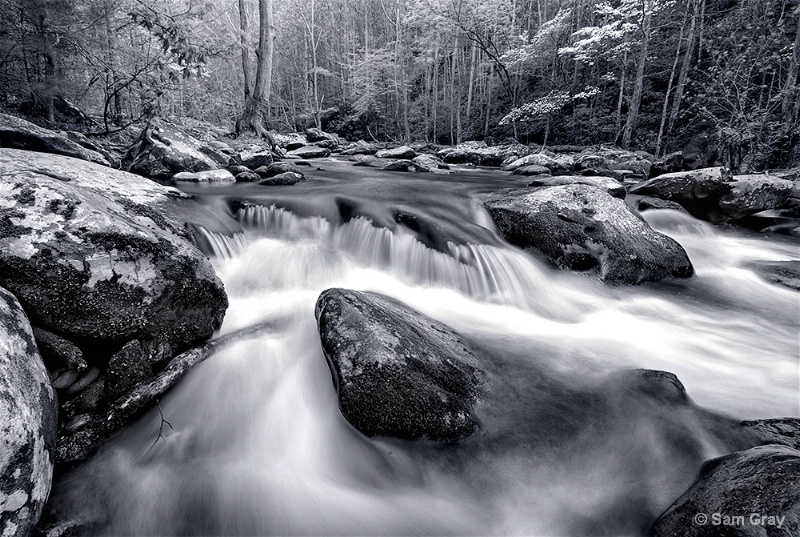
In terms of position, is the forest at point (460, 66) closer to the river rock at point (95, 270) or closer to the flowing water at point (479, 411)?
the river rock at point (95, 270)

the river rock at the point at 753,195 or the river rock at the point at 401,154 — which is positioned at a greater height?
the river rock at the point at 401,154

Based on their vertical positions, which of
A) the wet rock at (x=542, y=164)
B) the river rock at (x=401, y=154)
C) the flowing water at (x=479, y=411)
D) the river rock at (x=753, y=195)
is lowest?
the flowing water at (x=479, y=411)

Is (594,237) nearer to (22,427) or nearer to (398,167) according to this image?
(22,427)

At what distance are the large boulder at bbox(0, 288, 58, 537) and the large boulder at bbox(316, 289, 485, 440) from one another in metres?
1.49

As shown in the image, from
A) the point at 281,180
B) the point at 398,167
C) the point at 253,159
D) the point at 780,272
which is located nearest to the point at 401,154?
the point at 398,167

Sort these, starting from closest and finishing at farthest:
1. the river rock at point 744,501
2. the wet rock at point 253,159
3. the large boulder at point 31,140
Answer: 1. the river rock at point 744,501
2. the large boulder at point 31,140
3. the wet rock at point 253,159

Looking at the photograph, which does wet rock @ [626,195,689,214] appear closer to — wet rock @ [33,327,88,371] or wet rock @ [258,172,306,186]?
wet rock @ [258,172,306,186]

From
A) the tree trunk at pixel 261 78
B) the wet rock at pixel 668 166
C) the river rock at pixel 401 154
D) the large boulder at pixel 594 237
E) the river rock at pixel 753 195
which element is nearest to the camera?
the large boulder at pixel 594 237

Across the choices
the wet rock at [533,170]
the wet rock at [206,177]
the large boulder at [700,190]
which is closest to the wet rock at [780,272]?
the large boulder at [700,190]

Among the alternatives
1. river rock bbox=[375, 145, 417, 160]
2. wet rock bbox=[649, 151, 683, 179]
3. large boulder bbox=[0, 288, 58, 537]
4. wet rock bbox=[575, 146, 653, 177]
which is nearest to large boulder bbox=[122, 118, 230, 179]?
large boulder bbox=[0, 288, 58, 537]

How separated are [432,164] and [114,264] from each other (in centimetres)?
1345

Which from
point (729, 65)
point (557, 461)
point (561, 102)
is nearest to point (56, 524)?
point (557, 461)

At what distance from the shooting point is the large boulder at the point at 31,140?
6.43 metres

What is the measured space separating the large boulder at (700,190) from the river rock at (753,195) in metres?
Result: 0.11
